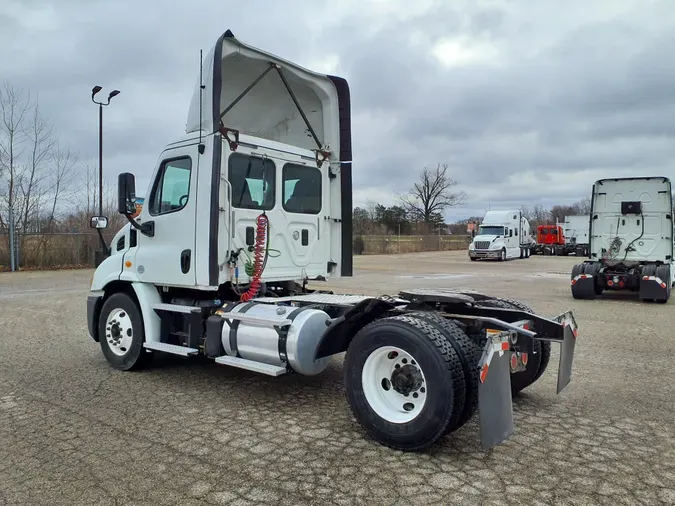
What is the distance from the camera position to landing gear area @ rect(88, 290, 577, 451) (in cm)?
379

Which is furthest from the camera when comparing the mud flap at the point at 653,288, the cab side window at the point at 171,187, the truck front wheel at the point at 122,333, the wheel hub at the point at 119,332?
the mud flap at the point at 653,288

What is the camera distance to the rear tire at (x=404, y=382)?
3.77 metres

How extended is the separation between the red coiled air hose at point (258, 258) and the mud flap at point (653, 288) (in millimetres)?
11200

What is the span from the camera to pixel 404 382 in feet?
13.6

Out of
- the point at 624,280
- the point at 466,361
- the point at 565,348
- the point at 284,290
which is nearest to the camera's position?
the point at 466,361

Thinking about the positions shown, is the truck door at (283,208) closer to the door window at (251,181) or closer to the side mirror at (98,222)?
the door window at (251,181)

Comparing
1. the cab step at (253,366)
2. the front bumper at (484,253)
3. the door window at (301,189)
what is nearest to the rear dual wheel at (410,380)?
the cab step at (253,366)

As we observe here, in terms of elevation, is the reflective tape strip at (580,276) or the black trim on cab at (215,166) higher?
the black trim on cab at (215,166)

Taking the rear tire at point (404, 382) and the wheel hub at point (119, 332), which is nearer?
the rear tire at point (404, 382)

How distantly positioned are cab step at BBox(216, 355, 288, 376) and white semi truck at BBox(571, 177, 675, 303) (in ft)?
37.8

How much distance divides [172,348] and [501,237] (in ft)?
113

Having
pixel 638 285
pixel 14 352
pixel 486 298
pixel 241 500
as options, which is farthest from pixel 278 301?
pixel 638 285

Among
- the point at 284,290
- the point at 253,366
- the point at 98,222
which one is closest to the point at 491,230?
the point at 284,290

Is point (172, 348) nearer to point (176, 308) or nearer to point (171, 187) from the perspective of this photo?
point (176, 308)
